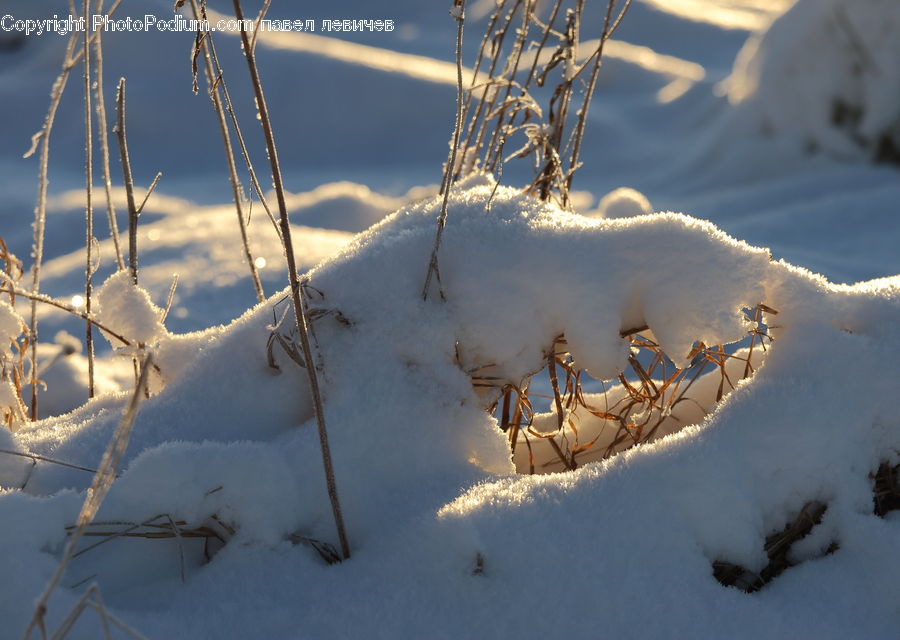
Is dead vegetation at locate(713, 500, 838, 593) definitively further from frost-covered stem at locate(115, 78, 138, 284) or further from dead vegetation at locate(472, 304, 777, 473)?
frost-covered stem at locate(115, 78, 138, 284)

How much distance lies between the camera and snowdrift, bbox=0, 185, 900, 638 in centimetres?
94

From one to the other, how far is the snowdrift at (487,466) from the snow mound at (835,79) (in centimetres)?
323

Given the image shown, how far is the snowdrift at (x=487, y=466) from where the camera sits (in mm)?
938

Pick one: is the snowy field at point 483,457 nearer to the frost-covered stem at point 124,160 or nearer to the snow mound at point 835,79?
the frost-covered stem at point 124,160

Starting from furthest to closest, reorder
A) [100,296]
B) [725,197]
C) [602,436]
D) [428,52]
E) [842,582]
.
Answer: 1. [428,52]
2. [725,197]
3. [602,436]
4. [100,296]
5. [842,582]

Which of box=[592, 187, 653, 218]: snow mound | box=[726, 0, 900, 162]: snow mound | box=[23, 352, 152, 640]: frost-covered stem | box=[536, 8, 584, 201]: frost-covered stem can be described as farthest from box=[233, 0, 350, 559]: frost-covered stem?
box=[726, 0, 900, 162]: snow mound

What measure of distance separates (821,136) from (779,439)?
11.6 ft

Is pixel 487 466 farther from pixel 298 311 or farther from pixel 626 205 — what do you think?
pixel 626 205

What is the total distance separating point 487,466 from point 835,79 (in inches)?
147

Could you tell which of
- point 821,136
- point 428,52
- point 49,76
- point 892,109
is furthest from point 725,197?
point 49,76

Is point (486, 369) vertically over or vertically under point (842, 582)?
over

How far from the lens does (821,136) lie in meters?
4.13

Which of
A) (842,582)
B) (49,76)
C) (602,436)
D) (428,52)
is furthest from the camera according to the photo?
(428,52)

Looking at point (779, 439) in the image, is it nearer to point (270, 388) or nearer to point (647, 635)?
point (647, 635)
